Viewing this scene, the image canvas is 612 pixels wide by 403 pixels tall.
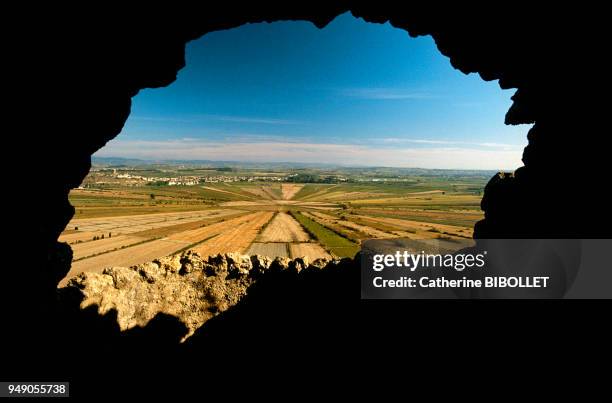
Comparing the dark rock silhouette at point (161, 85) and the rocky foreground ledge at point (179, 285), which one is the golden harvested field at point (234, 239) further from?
the dark rock silhouette at point (161, 85)

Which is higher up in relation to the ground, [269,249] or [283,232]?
[283,232]

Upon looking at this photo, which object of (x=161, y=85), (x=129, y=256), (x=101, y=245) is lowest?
(x=129, y=256)

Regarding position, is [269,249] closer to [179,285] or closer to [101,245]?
[101,245]

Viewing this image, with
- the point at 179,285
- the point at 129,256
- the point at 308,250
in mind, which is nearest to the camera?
the point at 179,285

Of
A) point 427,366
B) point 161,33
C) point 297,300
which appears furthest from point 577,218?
point 161,33

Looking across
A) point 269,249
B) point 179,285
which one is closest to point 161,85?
point 179,285

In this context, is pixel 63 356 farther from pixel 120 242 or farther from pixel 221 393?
pixel 120 242

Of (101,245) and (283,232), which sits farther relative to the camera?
(283,232)
